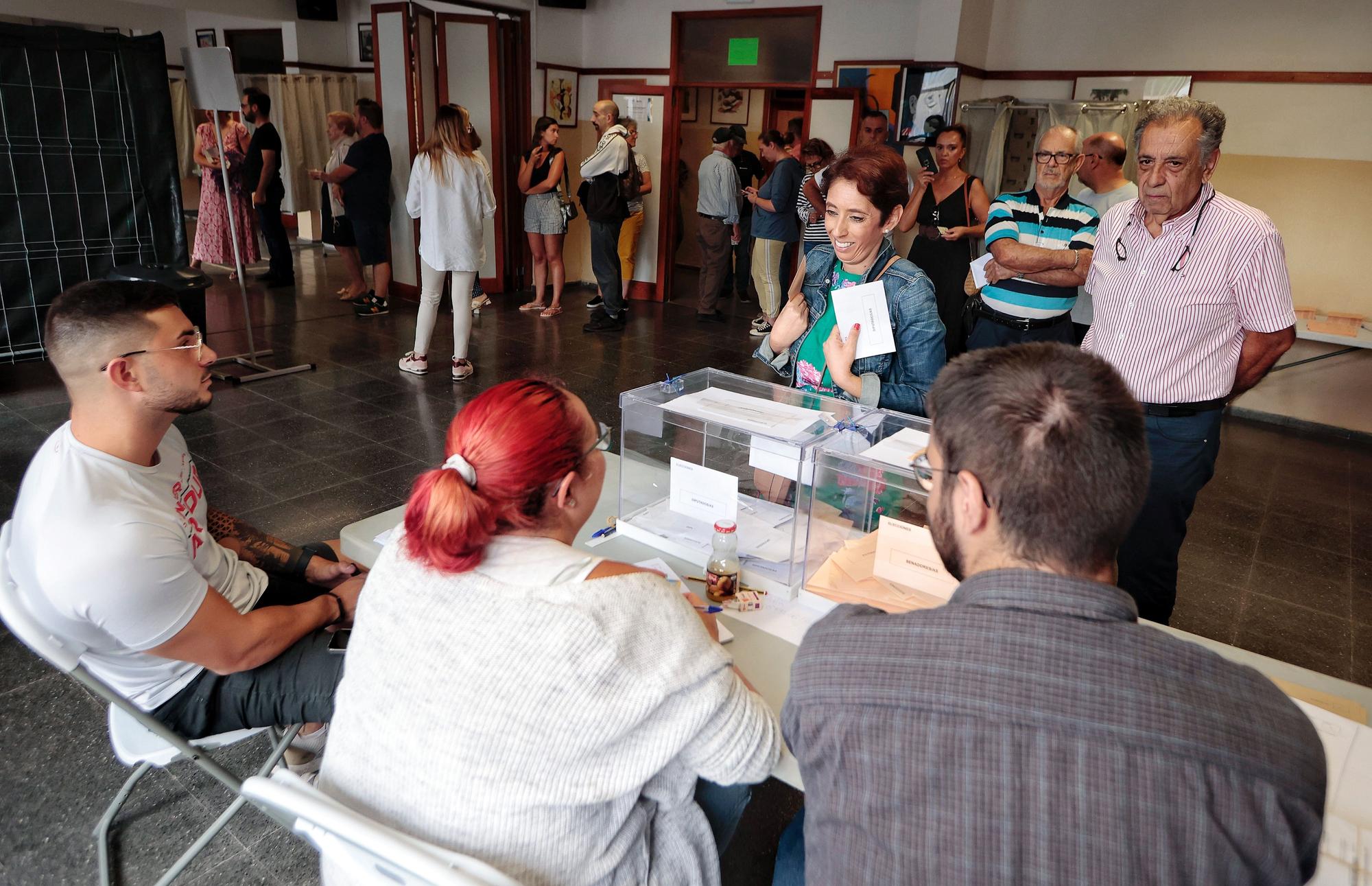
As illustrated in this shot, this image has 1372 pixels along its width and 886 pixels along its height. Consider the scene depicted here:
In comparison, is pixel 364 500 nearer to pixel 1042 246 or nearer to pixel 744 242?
pixel 1042 246

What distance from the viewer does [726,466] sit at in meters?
1.81

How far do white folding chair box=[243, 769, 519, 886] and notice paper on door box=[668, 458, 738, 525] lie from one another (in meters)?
0.89

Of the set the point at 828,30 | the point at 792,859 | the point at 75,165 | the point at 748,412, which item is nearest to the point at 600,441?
the point at 748,412

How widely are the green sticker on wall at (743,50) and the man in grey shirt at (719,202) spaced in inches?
25.1

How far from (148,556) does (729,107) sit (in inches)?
364

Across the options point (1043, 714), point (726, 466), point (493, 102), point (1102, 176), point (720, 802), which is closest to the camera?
point (1043, 714)

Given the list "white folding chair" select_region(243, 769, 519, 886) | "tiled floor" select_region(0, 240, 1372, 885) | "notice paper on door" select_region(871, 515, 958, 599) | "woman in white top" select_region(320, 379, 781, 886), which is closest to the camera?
"white folding chair" select_region(243, 769, 519, 886)

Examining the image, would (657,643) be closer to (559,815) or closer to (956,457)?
(559,815)

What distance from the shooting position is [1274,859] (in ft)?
2.61

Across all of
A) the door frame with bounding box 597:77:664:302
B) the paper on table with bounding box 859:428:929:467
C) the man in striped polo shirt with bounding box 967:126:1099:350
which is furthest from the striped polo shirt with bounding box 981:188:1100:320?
the door frame with bounding box 597:77:664:302

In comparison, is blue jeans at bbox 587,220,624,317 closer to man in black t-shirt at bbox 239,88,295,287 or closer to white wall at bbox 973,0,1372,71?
man in black t-shirt at bbox 239,88,295,287

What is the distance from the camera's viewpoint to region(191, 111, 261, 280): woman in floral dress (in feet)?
24.2

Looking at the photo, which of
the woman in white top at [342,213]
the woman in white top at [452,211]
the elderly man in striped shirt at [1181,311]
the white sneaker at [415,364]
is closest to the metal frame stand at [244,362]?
the white sneaker at [415,364]

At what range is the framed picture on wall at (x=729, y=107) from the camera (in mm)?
9594
